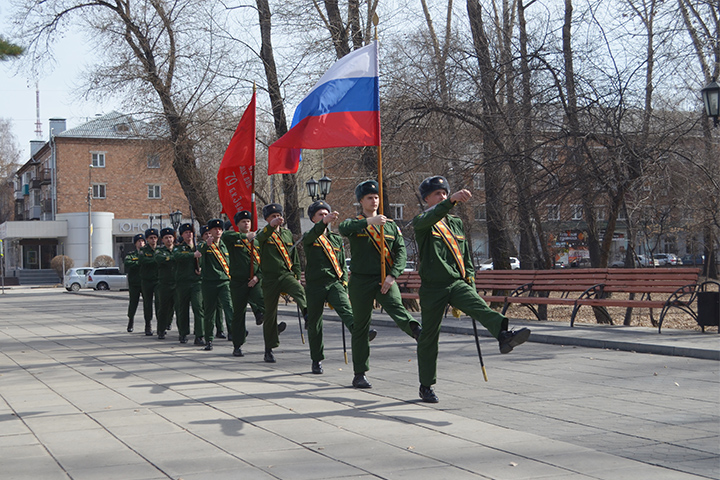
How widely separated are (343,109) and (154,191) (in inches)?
2447

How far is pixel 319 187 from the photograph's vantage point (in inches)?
902

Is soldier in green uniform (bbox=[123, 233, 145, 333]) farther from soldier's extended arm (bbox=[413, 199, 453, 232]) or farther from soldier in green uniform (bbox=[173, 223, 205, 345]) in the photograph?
soldier's extended arm (bbox=[413, 199, 453, 232])

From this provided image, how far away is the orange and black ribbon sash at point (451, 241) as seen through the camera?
22.5 ft

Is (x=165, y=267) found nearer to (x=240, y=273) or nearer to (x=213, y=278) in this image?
(x=213, y=278)

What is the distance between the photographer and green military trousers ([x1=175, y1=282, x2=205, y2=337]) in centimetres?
1262

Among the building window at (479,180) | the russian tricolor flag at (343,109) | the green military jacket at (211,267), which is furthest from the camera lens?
the building window at (479,180)

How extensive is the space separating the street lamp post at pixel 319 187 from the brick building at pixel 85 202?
38.5 metres

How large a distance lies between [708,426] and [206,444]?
12.0 ft

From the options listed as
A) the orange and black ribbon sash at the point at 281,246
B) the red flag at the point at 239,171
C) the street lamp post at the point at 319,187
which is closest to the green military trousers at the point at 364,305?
the orange and black ribbon sash at the point at 281,246

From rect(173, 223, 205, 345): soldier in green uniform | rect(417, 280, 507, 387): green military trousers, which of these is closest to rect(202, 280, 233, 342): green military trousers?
rect(173, 223, 205, 345): soldier in green uniform

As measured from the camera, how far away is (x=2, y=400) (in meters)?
7.66

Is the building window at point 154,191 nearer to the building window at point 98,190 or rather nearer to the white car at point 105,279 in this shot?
the building window at point 98,190

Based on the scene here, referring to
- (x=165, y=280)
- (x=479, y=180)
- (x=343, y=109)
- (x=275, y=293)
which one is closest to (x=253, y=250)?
(x=275, y=293)

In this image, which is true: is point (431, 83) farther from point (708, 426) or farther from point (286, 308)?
point (708, 426)
